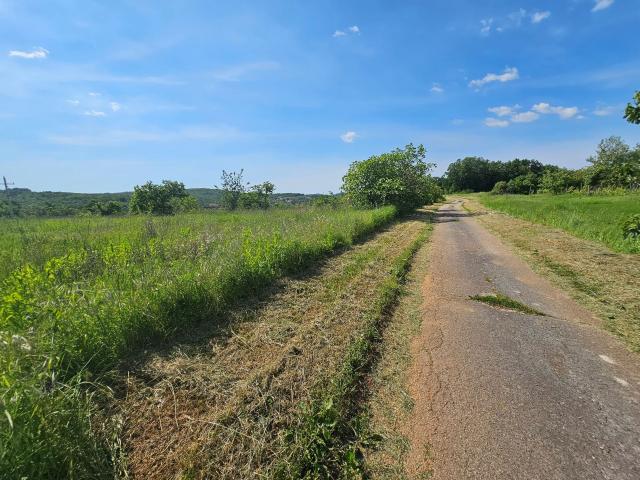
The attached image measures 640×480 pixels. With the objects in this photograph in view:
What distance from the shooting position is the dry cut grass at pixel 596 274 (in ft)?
14.2

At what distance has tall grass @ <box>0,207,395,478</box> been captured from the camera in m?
1.87

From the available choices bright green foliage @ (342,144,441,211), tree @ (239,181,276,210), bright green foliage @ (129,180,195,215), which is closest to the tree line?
bright green foliage @ (342,144,441,211)

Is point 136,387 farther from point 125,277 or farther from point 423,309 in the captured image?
point 423,309

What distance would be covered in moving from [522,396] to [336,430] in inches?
71.0

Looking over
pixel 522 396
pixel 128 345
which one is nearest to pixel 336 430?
pixel 522 396

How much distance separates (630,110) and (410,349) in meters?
6.27

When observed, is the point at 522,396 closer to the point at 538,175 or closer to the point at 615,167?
the point at 615,167

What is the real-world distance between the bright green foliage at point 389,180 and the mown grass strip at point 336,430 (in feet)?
58.1

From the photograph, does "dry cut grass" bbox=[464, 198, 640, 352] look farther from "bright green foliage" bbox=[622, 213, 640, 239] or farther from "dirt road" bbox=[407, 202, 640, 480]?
"bright green foliage" bbox=[622, 213, 640, 239]

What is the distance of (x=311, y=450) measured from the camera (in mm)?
2154

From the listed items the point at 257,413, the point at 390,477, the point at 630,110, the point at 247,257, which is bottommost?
the point at 390,477

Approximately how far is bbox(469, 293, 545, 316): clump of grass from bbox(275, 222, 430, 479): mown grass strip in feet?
9.11

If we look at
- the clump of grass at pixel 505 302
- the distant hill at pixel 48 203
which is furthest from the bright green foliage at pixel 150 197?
the clump of grass at pixel 505 302

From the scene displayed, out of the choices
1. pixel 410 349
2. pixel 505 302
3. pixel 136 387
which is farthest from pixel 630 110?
pixel 136 387
